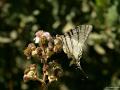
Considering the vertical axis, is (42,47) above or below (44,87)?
above

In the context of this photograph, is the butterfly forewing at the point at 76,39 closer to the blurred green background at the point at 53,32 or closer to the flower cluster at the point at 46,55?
the flower cluster at the point at 46,55

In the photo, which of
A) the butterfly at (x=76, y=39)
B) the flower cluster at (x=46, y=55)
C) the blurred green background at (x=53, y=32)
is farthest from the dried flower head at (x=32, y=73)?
the blurred green background at (x=53, y=32)

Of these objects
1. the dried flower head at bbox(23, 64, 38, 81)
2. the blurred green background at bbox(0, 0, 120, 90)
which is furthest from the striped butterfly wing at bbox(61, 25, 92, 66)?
the blurred green background at bbox(0, 0, 120, 90)

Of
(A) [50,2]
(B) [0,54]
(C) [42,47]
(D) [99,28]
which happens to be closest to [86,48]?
(D) [99,28]

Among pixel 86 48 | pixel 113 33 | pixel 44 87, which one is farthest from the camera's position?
pixel 86 48

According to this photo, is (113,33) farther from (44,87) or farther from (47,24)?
(44,87)

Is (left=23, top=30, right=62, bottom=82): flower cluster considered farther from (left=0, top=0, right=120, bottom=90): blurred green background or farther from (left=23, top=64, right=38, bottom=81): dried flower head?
(left=0, top=0, right=120, bottom=90): blurred green background

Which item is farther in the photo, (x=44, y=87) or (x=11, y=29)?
Answer: (x=11, y=29)

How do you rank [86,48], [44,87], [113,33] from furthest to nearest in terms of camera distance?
1. [86,48]
2. [113,33]
3. [44,87]
